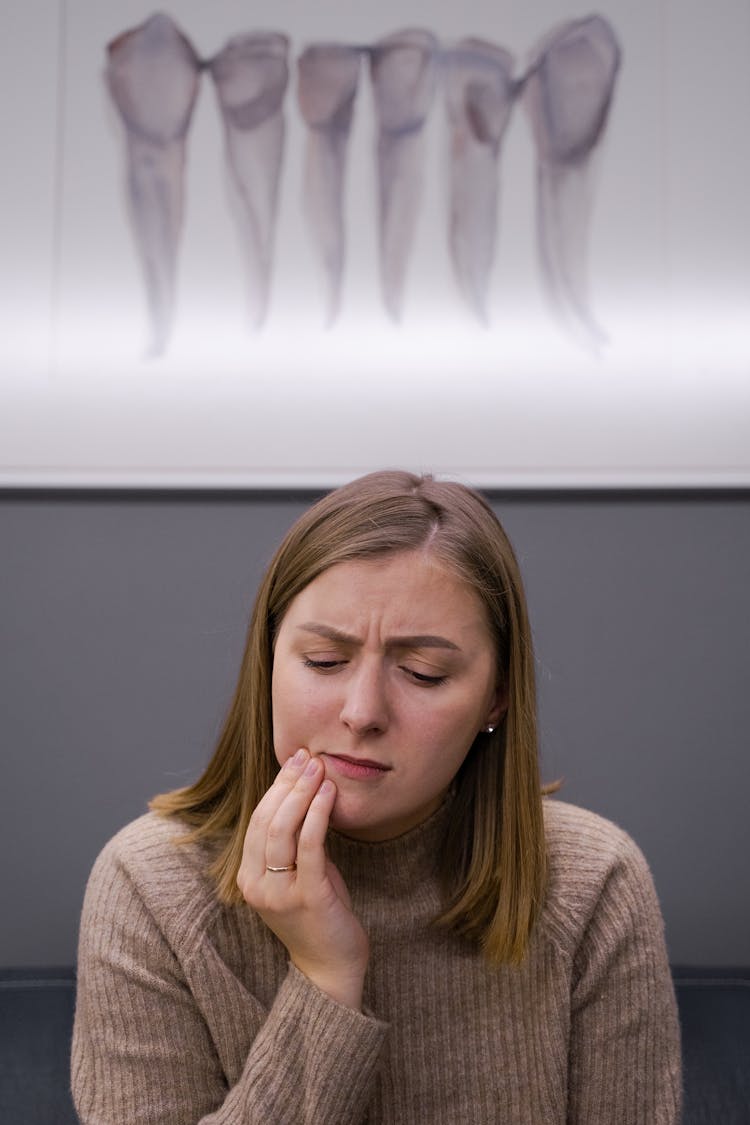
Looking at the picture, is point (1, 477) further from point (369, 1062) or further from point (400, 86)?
point (369, 1062)

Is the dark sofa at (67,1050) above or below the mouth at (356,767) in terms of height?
below

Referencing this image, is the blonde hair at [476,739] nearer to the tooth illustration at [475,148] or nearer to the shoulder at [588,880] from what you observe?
the shoulder at [588,880]

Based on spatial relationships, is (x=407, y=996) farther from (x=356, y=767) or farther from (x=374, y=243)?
(x=374, y=243)

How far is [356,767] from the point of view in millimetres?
1121

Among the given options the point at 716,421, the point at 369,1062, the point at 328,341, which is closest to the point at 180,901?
the point at 369,1062

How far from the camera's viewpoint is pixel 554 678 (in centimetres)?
180

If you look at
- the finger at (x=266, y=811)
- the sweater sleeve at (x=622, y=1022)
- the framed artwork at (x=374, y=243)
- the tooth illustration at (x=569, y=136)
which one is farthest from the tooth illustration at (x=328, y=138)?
the sweater sleeve at (x=622, y=1022)

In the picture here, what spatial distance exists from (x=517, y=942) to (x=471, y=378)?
2.87 feet

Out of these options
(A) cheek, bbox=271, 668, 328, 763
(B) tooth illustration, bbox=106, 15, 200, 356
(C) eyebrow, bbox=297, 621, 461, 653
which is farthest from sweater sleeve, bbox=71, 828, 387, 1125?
(B) tooth illustration, bbox=106, 15, 200, 356

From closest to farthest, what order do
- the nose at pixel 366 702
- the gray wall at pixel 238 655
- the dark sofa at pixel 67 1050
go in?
1. the nose at pixel 366 702
2. the dark sofa at pixel 67 1050
3. the gray wall at pixel 238 655

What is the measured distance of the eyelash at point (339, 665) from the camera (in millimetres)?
1133

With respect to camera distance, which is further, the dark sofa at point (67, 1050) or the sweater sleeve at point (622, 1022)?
the dark sofa at point (67, 1050)

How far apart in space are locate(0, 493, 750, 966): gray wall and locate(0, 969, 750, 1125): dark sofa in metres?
0.21

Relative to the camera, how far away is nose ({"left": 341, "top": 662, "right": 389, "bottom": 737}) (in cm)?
109
